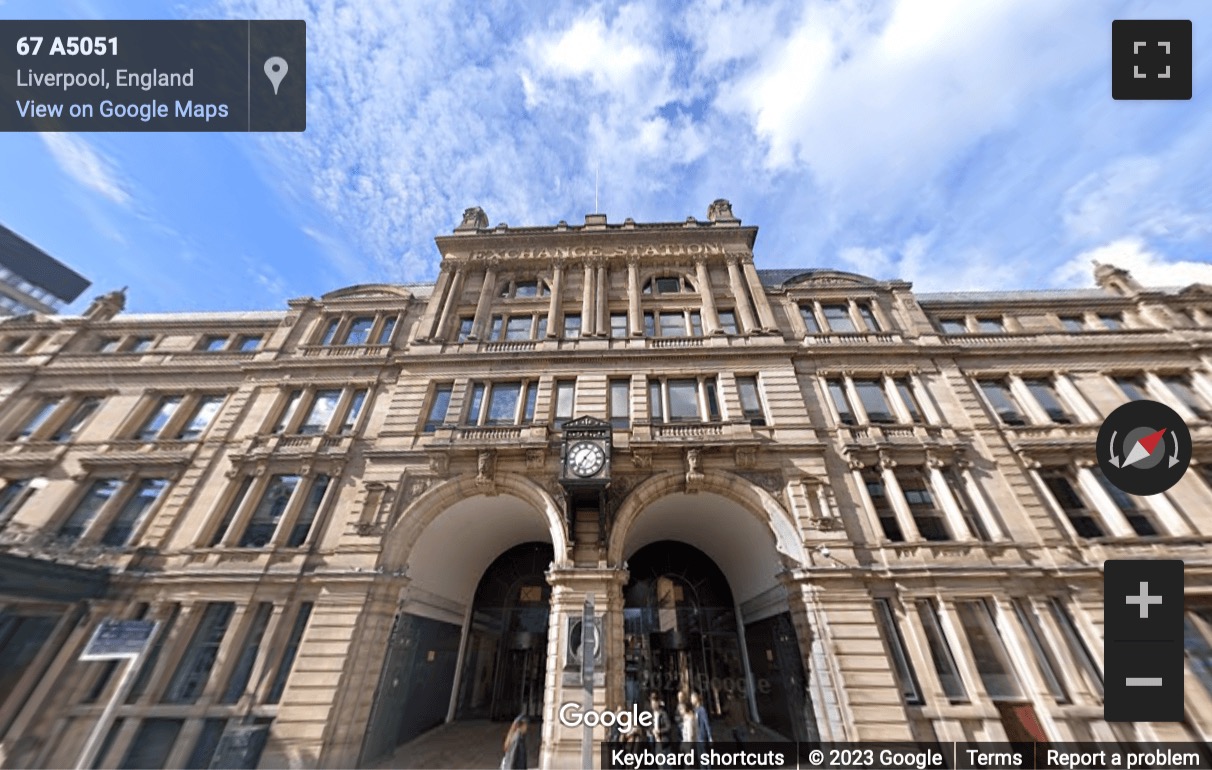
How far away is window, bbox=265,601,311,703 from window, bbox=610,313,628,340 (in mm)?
15420

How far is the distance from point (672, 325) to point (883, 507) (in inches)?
447

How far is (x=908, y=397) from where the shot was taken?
17406mm

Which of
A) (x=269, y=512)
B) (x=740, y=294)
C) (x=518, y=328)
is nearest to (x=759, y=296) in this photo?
(x=740, y=294)

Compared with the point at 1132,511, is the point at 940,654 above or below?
below

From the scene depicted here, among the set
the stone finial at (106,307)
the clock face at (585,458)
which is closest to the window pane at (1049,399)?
the clock face at (585,458)

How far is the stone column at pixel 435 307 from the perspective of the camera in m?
19.8

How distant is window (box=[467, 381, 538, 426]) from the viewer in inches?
677

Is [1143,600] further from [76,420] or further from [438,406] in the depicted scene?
[76,420]

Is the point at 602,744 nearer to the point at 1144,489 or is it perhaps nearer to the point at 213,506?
the point at 213,506

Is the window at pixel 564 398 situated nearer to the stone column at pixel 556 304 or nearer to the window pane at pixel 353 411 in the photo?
the stone column at pixel 556 304

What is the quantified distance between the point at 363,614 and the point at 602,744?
805cm

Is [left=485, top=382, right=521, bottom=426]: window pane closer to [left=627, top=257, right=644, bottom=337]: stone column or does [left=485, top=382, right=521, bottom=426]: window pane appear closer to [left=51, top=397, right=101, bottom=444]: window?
[left=627, top=257, right=644, bottom=337]: stone column

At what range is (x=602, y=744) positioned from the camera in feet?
36.1

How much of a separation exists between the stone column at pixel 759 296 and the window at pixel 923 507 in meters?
7.74
